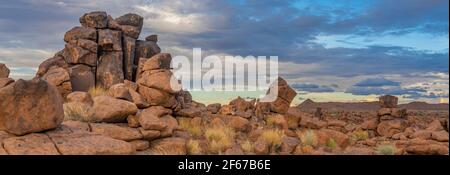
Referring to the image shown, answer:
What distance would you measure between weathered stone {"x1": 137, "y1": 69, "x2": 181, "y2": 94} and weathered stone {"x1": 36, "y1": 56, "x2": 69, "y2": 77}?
13513 millimetres

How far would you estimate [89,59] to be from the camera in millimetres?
37219

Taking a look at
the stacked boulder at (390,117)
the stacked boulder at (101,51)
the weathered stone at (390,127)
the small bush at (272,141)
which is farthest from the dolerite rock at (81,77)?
the stacked boulder at (390,117)

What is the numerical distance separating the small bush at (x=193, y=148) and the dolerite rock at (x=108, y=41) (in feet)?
77.3

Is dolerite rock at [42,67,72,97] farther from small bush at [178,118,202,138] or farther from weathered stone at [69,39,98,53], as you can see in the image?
small bush at [178,118,202,138]

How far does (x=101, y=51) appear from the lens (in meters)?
39.3

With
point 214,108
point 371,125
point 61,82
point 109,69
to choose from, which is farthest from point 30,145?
point 371,125

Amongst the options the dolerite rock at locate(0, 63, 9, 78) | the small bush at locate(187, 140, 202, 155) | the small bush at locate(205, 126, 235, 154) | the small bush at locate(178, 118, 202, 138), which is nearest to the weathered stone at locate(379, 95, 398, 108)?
the small bush at locate(178, 118, 202, 138)

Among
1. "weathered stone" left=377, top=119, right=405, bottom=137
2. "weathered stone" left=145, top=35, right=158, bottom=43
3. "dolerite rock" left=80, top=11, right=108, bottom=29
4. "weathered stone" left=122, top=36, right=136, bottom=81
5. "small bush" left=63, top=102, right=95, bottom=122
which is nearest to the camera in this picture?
"small bush" left=63, top=102, right=95, bottom=122

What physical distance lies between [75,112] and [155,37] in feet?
85.3

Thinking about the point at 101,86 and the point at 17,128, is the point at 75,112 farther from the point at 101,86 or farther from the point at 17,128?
the point at 101,86

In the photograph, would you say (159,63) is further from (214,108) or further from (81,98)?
(214,108)

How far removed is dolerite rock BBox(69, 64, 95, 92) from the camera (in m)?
33.7

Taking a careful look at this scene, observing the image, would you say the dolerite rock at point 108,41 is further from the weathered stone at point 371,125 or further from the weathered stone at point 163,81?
the weathered stone at point 371,125
